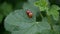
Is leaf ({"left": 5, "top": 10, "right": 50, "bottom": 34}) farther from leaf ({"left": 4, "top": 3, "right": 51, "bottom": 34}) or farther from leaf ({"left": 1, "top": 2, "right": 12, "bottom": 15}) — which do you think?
leaf ({"left": 1, "top": 2, "right": 12, "bottom": 15})

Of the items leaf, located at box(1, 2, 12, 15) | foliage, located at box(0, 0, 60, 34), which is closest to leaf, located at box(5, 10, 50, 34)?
foliage, located at box(0, 0, 60, 34)

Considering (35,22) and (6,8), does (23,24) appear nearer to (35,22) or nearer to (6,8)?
(35,22)

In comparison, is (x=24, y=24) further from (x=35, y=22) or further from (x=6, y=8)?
(x=6, y=8)

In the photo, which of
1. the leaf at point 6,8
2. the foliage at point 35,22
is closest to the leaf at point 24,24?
the foliage at point 35,22

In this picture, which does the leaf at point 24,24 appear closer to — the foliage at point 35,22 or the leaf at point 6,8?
the foliage at point 35,22

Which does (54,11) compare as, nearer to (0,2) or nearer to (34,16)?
(34,16)

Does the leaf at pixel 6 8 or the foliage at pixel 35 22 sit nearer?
the foliage at pixel 35 22

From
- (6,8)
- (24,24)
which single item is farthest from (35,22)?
(6,8)

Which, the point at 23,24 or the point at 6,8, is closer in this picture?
the point at 23,24

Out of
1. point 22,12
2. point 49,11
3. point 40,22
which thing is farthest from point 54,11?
point 22,12

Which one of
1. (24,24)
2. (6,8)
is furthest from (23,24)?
(6,8)

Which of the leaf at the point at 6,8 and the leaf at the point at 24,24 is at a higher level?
the leaf at the point at 6,8

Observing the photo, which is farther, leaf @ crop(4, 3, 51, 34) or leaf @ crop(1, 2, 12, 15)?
leaf @ crop(1, 2, 12, 15)
